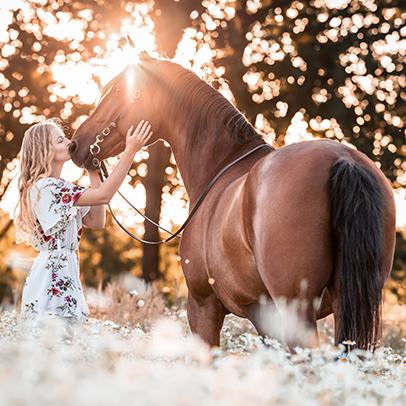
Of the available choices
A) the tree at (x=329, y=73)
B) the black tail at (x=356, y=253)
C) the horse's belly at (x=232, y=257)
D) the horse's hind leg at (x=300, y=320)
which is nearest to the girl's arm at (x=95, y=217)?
the horse's belly at (x=232, y=257)

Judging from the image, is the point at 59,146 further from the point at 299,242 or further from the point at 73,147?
the point at 299,242

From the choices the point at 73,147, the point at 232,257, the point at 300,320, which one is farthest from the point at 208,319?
the point at 73,147

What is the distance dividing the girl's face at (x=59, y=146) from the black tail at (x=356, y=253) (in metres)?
2.16

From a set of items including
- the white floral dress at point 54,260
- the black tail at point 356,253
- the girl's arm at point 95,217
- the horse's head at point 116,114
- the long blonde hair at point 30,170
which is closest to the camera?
the black tail at point 356,253

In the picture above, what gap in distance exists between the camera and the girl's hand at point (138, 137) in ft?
11.7

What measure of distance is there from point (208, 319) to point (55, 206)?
1320 mm

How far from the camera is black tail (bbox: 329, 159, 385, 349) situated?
2297 mm

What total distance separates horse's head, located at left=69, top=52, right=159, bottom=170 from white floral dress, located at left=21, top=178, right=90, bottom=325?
0.56m

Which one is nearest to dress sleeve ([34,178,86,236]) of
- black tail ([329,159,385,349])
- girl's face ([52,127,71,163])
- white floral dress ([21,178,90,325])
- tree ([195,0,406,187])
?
white floral dress ([21,178,90,325])

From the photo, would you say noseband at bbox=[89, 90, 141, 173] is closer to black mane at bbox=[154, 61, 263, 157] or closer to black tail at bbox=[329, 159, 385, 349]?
black mane at bbox=[154, 61, 263, 157]

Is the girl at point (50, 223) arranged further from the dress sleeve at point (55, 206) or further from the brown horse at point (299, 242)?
the brown horse at point (299, 242)

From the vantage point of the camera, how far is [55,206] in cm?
327

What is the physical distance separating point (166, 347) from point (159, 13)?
308 inches

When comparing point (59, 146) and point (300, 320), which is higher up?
point (59, 146)
